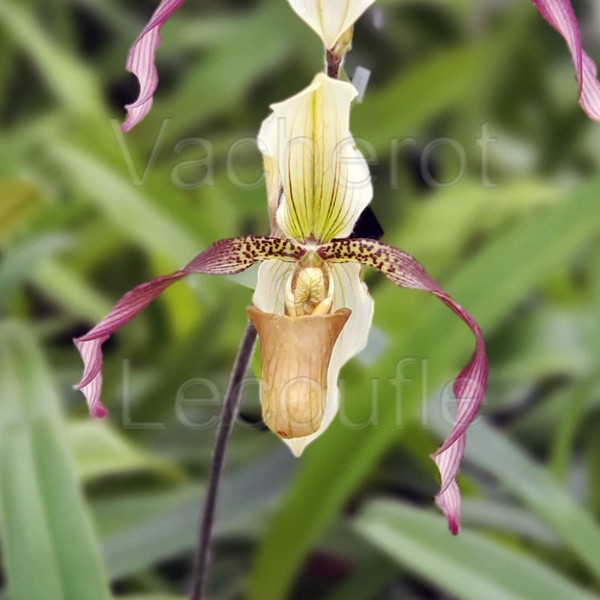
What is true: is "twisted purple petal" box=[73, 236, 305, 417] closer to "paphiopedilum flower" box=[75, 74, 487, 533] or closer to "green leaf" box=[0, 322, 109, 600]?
"paphiopedilum flower" box=[75, 74, 487, 533]

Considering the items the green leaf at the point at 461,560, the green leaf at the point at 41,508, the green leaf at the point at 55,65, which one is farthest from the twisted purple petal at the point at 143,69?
the green leaf at the point at 55,65

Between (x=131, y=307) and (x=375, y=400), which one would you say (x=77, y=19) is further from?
(x=131, y=307)

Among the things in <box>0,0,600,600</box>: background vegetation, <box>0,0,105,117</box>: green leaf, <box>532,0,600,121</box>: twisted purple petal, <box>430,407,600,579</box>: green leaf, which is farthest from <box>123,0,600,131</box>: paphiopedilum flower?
<box>0,0,105,117</box>: green leaf

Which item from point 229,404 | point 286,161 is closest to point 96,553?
point 229,404


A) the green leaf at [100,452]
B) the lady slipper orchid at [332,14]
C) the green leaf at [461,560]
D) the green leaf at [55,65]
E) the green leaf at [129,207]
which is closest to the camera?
the lady slipper orchid at [332,14]

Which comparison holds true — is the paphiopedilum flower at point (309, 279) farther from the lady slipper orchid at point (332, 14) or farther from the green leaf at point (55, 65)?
the green leaf at point (55, 65)

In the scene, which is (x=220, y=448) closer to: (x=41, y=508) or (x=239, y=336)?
(x=41, y=508)

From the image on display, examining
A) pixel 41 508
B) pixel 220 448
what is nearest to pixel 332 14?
pixel 220 448
